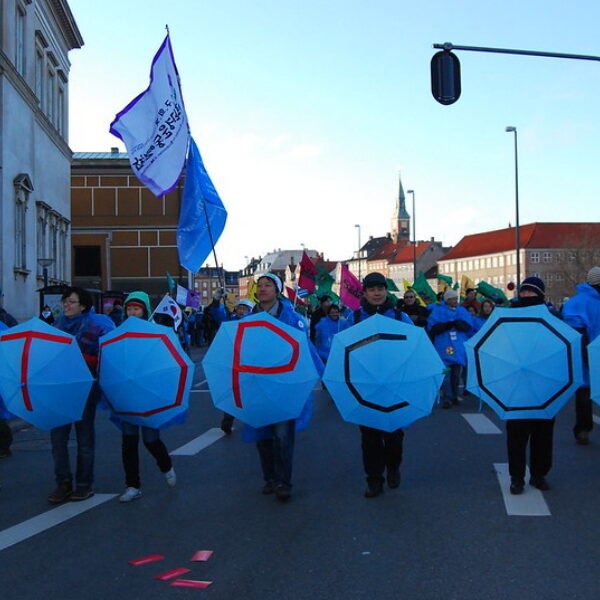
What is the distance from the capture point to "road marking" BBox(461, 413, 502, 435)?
10219mm

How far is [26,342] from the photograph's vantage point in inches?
256

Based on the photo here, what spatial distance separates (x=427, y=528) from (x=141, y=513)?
2.10 meters

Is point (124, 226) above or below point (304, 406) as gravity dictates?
above

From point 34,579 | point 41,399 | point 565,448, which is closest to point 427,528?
point 34,579

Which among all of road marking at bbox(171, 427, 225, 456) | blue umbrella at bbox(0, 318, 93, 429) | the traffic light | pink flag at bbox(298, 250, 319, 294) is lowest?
road marking at bbox(171, 427, 225, 456)

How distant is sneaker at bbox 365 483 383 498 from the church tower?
613 feet

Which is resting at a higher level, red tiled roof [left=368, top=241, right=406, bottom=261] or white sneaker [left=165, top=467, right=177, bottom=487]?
red tiled roof [left=368, top=241, right=406, bottom=261]

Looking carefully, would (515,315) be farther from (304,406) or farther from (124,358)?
(124,358)

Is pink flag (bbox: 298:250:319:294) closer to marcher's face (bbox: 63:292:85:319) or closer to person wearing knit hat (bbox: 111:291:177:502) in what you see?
person wearing knit hat (bbox: 111:291:177:502)

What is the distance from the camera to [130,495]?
6.70 metres

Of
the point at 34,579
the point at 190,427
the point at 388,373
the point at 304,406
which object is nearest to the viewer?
the point at 34,579

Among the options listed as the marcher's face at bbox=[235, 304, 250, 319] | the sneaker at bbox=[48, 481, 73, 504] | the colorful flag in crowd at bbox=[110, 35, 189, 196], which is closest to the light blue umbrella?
the sneaker at bbox=[48, 481, 73, 504]

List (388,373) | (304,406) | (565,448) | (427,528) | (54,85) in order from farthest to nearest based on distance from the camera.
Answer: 1. (54,85)
2. (565,448)
3. (304,406)
4. (388,373)
5. (427,528)

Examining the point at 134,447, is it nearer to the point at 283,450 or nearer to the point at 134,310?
the point at 134,310
